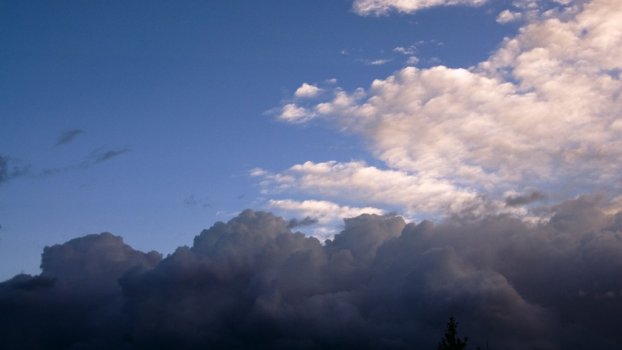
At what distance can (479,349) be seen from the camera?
645 ft

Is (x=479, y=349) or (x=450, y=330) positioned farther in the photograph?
(x=479, y=349)

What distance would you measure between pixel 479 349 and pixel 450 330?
158 feet

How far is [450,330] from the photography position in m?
154
